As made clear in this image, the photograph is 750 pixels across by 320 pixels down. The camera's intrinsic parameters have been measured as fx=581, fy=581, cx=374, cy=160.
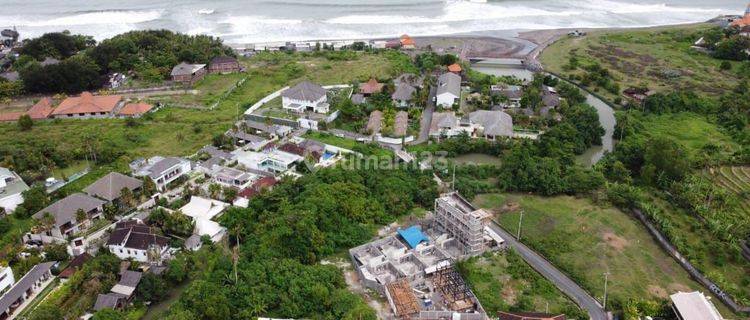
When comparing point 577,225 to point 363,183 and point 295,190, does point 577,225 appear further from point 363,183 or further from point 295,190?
point 295,190

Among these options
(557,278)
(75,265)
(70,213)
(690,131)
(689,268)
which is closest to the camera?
(557,278)

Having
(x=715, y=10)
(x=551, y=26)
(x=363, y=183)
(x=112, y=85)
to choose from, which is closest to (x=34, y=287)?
(x=363, y=183)

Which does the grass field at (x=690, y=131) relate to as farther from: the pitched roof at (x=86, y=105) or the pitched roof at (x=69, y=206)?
the pitched roof at (x=86, y=105)

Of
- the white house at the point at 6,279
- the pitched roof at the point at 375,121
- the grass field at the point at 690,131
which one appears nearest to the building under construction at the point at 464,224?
the pitched roof at the point at 375,121

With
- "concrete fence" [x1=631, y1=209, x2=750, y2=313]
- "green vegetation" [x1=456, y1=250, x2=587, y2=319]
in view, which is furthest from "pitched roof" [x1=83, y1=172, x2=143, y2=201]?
"concrete fence" [x1=631, y1=209, x2=750, y2=313]

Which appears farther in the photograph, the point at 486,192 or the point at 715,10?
the point at 715,10

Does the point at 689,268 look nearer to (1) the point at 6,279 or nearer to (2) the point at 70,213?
(2) the point at 70,213

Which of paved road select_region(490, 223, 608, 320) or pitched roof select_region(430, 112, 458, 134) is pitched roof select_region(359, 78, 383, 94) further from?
paved road select_region(490, 223, 608, 320)

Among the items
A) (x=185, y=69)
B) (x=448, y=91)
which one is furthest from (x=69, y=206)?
(x=448, y=91)
